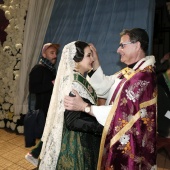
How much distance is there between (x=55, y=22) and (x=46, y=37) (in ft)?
→ 0.93

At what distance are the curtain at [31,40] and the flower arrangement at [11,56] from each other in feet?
0.35

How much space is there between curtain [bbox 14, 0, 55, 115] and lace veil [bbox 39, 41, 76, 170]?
6.81ft

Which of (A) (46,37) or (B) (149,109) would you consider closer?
(B) (149,109)

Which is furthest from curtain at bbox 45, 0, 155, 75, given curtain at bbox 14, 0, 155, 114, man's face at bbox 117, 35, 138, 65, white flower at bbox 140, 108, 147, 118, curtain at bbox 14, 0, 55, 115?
white flower at bbox 140, 108, 147, 118

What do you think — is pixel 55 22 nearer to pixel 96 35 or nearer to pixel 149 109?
pixel 96 35

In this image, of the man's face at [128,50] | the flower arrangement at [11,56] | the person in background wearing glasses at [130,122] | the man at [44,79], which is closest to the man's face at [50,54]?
the man at [44,79]

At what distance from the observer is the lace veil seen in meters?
1.51

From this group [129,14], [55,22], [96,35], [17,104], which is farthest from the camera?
[17,104]

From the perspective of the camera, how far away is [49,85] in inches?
111

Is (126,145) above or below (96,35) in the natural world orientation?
below

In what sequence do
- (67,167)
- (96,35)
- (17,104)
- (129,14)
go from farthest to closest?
1. (17,104)
2. (96,35)
3. (129,14)
4. (67,167)

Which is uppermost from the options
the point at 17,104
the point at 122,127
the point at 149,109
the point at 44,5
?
the point at 44,5

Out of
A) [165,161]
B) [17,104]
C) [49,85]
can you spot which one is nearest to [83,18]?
[49,85]

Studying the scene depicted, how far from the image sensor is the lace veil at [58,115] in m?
1.51
